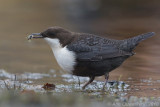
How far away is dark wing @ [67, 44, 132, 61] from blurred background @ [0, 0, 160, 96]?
0.71 metres

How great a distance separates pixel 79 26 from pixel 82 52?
25.0 ft

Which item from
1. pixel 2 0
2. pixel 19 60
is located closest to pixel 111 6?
pixel 2 0

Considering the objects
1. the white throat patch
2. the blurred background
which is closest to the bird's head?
the white throat patch

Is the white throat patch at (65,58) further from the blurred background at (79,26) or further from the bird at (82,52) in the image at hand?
the blurred background at (79,26)

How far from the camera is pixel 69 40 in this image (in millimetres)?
6543

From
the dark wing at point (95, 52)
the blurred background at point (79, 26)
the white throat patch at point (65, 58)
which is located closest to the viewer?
the white throat patch at point (65, 58)

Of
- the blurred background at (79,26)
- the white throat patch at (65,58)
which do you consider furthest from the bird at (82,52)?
the blurred background at (79,26)

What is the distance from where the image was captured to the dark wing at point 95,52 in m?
6.42

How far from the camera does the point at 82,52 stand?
21.3ft

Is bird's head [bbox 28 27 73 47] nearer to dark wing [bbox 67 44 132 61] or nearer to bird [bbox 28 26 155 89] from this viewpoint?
bird [bbox 28 26 155 89]

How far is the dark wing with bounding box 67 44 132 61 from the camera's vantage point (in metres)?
6.42

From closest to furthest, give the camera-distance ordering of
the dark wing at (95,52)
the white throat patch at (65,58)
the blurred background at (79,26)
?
the white throat patch at (65,58), the dark wing at (95,52), the blurred background at (79,26)

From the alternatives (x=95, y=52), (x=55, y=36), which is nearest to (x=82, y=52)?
(x=95, y=52)

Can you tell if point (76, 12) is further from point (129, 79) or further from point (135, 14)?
point (129, 79)
